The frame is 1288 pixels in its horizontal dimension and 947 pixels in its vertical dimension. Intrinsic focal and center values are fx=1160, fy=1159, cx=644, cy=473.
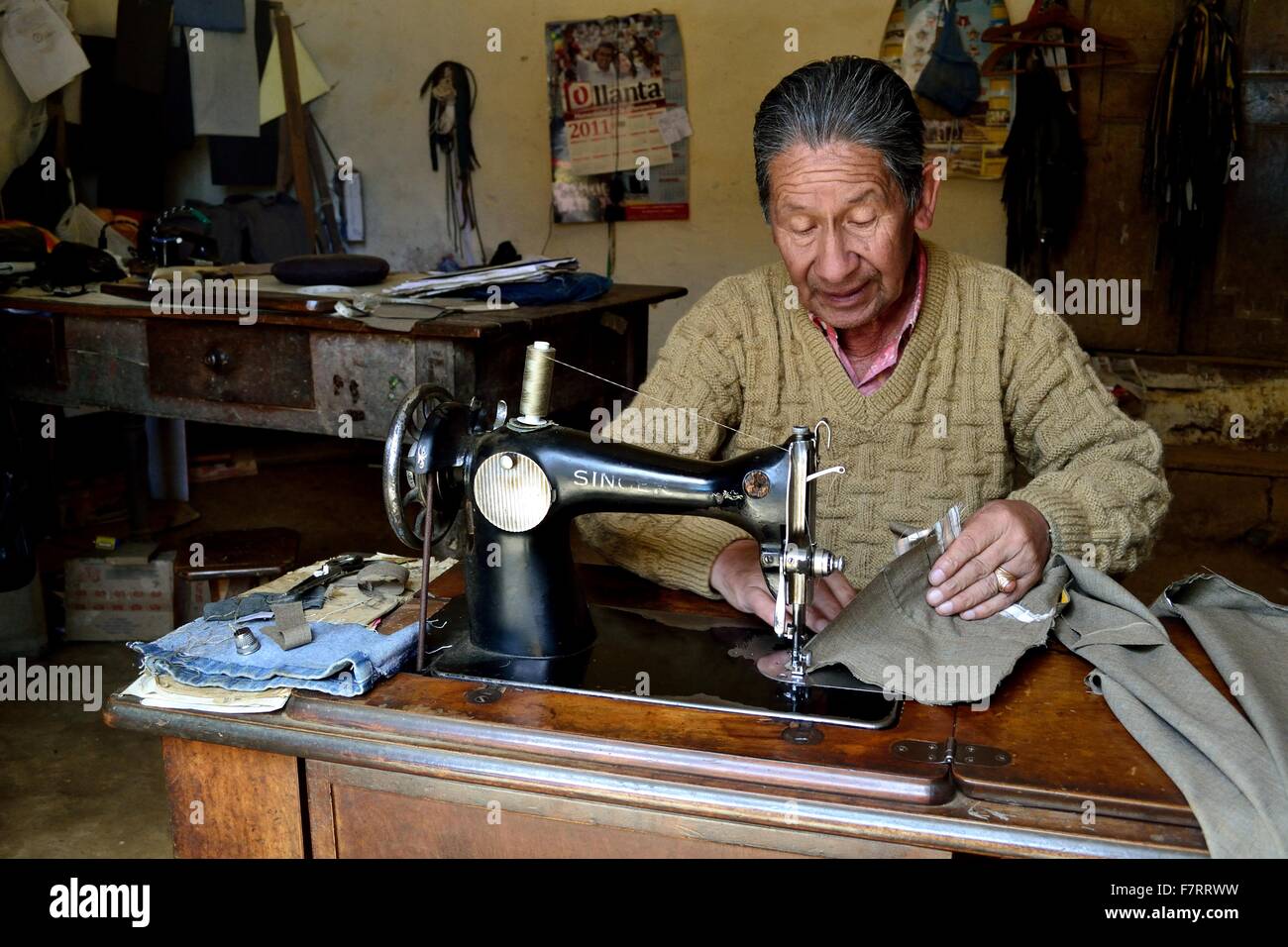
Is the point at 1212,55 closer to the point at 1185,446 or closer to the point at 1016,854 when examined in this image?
the point at 1185,446

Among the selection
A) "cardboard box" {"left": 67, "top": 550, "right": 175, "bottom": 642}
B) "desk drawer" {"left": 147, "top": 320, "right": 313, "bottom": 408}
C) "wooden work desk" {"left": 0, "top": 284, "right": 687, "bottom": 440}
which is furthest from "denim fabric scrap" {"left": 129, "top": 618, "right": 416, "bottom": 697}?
"cardboard box" {"left": 67, "top": 550, "right": 175, "bottom": 642}

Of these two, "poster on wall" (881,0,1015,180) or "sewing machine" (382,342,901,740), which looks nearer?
"sewing machine" (382,342,901,740)

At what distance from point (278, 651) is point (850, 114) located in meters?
1.10

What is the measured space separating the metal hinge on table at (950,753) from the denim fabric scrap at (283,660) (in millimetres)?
596

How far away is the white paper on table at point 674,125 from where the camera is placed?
6.11 metres

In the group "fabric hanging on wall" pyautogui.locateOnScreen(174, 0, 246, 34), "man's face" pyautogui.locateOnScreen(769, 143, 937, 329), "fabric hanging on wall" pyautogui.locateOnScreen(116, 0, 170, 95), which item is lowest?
"man's face" pyautogui.locateOnScreen(769, 143, 937, 329)

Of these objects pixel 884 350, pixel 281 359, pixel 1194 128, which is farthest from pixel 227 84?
pixel 884 350

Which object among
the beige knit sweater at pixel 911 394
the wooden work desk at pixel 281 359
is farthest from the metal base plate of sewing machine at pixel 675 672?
the wooden work desk at pixel 281 359

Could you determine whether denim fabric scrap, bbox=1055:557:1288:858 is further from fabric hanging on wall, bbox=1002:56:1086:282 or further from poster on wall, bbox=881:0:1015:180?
poster on wall, bbox=881:0:1015:180

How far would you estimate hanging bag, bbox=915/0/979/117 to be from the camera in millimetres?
5383

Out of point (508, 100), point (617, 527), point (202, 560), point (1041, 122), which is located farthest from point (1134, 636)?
point (508, 100)

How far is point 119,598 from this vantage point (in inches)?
157

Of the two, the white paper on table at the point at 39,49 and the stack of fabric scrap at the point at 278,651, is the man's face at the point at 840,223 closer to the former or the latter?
the stack of fabric scrap at the point at 278,651

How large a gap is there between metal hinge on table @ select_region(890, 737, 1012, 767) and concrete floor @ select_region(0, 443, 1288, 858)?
2.19 m
